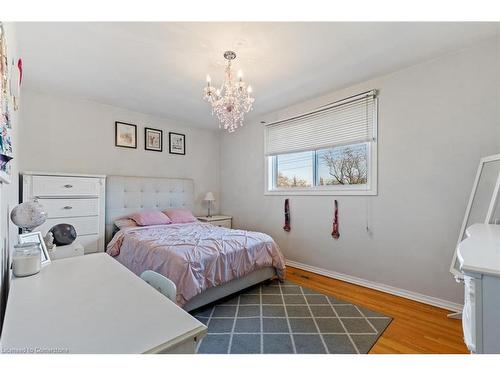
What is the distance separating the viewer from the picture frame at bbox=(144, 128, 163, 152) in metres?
3.74

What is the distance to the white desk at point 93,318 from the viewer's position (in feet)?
2.02

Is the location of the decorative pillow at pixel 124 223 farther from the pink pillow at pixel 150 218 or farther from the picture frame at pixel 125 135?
the picture frame at pixel 125 135

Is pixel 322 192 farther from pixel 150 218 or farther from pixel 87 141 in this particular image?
pixel 87 141

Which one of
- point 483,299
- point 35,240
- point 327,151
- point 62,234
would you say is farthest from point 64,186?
point 483,299

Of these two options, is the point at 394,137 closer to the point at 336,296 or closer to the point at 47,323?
the point at 336,296

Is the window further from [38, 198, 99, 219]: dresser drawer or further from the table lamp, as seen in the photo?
[38, 198, 99, 219]: dresser drawer

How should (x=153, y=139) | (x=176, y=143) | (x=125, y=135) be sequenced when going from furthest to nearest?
(x=176, y=143) < (x=153, y=139) < (x=125, y=135)

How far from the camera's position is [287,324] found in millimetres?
1924

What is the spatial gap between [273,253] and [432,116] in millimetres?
2129

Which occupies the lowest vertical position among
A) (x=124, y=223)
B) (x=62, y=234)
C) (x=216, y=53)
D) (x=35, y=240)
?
(x=124, y=223)

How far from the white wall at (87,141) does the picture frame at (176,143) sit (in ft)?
0.20

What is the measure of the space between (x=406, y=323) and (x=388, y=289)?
616 millimetres

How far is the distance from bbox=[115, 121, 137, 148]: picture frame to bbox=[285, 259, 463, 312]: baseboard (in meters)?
3.11

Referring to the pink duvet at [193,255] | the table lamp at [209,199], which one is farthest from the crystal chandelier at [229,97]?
the table lamp at [209,199]
